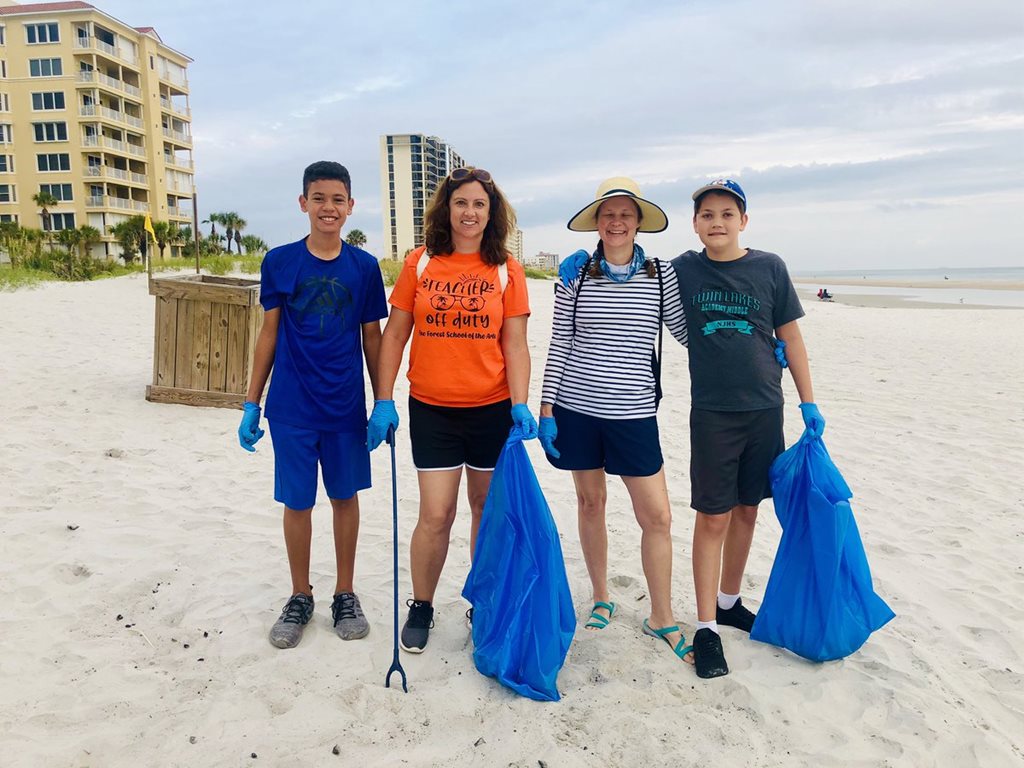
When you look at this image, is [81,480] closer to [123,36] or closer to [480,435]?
[480,435]

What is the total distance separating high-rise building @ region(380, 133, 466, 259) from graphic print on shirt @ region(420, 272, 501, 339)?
68.6 m

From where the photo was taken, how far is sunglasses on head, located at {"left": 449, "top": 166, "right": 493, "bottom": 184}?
2.60 meters

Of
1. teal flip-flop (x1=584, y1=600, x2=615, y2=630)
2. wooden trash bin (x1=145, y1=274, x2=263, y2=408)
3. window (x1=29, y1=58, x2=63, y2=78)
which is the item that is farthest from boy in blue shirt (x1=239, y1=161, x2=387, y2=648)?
window (x1=29, y1=58, x2=63, y2=78)

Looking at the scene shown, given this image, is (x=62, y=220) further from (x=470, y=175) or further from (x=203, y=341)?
(x=470, y=175)

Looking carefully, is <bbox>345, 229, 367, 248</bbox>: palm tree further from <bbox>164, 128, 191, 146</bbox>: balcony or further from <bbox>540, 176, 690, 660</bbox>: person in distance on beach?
<bbox>540, 176, 690, 660</bbox>: person in distance on beach

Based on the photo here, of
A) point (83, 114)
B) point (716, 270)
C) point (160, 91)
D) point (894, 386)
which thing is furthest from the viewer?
point (160, 91)

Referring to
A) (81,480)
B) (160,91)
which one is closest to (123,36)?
(160,91)

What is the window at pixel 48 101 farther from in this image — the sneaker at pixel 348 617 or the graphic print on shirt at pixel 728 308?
the graphic print on shirt at pixel 728 308

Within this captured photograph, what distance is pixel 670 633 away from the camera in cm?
271

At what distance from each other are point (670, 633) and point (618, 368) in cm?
109

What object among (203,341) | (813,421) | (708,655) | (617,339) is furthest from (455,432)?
(203,341)

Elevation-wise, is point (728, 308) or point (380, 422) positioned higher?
point (728, 308)

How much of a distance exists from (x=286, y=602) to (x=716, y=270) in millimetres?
2297

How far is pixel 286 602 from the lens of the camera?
2951 millimetres
